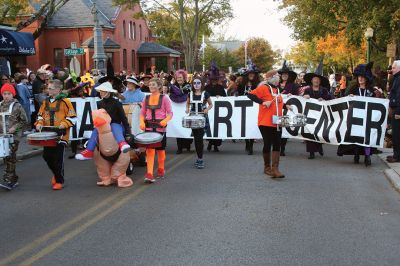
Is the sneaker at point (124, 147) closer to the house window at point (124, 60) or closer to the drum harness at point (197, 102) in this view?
the drum harness at point (197, 102)

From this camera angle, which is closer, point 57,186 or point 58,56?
point 57,186

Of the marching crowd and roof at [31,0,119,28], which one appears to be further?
roof at [31,0,119,28]

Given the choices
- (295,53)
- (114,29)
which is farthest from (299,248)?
(295,53)

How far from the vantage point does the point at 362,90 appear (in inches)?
431

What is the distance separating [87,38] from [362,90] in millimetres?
40274

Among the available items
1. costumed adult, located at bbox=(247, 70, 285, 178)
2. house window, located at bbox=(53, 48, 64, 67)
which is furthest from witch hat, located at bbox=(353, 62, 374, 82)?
house window, located at bbox=(53, 48, 64, 67)

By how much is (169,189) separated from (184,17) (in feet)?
122

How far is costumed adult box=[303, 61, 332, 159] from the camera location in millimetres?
11711

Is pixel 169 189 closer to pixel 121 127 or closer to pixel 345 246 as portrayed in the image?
pixel 121 127

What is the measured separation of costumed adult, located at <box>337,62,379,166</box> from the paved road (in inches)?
30.1

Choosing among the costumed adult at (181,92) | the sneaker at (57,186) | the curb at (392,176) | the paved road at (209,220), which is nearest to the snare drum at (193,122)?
the paved road at (209,220)

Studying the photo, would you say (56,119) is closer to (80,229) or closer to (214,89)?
(80,229)

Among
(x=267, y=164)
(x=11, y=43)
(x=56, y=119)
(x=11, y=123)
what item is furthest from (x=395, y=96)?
(x=11, y=43)

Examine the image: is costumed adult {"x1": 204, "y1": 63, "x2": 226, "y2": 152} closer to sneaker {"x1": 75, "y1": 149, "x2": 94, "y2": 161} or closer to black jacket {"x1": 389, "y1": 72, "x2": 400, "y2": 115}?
black jacket {"x1": 389, "y1": 72, "x2": 400, "y2": 115}
